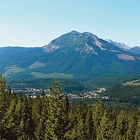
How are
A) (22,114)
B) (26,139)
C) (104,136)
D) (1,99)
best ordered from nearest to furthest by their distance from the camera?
(1,99) → (104,136) → (26,139) → (22,114)

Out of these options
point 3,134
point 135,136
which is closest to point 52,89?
point 3,134

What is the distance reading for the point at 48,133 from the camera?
55.8m

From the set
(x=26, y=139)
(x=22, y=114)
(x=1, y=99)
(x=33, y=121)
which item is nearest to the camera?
(x=1, y=99)

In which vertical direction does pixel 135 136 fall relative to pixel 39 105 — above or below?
below

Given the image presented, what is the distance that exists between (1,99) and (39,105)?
153 feet

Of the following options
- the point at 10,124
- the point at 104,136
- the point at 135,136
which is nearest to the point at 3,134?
the point at 10,124

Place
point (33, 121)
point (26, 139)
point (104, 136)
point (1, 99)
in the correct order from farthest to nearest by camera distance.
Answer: point (33, 121) → point (26, 139) → point (104, 136) → point (1, 99)

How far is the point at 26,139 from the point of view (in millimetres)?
73875

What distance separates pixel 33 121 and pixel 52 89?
4705 cm

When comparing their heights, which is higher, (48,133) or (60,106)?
(60,106)

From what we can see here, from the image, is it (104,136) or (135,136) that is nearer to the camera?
(104,136)

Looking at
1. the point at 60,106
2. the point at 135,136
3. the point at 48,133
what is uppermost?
the point at 60,106

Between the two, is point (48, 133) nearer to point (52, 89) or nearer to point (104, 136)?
point (52, 89)

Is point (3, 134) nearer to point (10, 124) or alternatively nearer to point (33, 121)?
point (10, 124)
